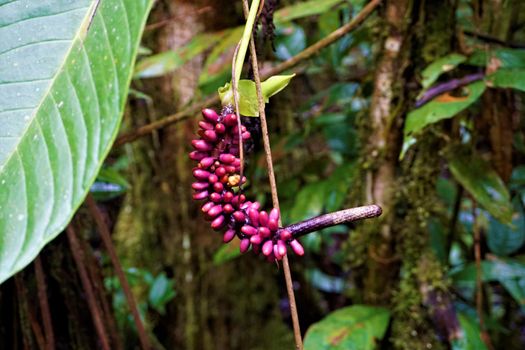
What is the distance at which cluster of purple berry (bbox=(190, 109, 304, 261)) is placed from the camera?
47 centimetres

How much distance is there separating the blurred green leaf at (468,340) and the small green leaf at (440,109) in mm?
403

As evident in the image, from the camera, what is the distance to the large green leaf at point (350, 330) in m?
0.91

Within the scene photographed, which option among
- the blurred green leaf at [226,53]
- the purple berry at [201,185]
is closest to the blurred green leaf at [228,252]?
the blurred green leaf at [226,53]

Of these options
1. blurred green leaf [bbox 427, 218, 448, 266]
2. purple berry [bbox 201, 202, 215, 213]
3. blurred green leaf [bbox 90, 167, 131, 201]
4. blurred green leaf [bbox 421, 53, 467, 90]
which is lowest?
blurred green leaf [bbox 427, 218, 448, 266]

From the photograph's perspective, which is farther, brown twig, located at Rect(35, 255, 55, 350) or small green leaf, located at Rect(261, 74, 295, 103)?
brown twig, located at Rect(35, 255, 55, 350)

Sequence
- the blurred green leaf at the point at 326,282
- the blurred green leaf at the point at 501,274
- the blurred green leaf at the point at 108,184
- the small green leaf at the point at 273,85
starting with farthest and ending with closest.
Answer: the blurred green leaf at the point at 326,282 → the blurred green leaf at the point at 501,274 → the blurred green leaf at the point at 108,184 → the small green leaf at the point at 273,85

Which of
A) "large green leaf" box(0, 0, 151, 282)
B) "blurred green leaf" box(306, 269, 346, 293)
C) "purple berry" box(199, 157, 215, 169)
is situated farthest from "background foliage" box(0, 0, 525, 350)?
"blurred green leaf" box(306, 269, 346, 293)

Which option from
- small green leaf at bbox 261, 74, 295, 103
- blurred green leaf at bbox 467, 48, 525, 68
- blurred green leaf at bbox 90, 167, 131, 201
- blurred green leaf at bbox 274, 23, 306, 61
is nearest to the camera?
small green leaf at bbox 261, 74, 295, 103

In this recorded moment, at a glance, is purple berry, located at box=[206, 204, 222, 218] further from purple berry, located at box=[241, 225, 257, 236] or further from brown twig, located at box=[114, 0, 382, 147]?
brown twig, located at box=[114, 0, 382, 147]

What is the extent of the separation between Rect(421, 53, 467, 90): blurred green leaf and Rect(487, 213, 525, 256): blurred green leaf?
1.50ft

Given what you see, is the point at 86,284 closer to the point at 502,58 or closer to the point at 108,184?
the point at 108,184

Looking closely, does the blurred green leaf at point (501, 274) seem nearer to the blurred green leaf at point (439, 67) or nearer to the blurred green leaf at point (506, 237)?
the blurred green leaf at point (506, 237)

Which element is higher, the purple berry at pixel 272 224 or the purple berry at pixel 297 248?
the purple berry at pixel 272 224

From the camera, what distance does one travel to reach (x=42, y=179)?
41 cm
